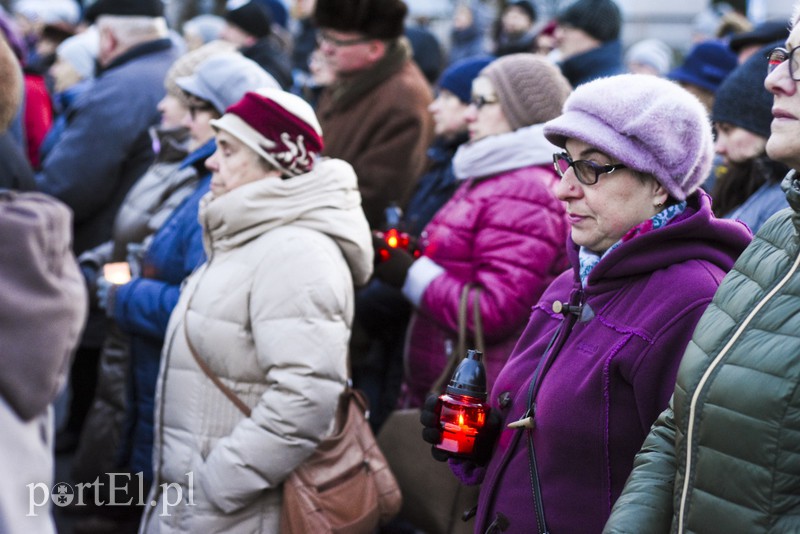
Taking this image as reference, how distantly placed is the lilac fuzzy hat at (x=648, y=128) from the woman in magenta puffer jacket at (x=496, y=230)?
52.7 inches

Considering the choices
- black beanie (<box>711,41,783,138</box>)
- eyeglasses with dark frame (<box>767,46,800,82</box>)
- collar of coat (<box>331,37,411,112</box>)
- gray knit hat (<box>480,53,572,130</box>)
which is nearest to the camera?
eyeglasses with dark frame (<box>767,46,800,82</box>)

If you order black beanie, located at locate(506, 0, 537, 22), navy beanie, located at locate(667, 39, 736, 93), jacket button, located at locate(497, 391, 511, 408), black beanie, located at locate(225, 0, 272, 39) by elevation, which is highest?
jacket button, located at locate(497, 391, 511, 408)

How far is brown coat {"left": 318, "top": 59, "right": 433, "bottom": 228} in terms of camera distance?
18.0 feet

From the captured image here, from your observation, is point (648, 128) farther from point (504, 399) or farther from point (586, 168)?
point (504, 399)

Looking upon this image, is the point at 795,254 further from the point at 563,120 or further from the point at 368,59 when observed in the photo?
the point at 368,59

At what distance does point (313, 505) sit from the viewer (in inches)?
141

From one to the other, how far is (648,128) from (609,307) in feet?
1.53

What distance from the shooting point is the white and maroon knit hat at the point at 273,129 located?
3928mm

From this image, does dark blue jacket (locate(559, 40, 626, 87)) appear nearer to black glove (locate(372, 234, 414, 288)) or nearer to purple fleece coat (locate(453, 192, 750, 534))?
black glove (locate(372, 234, 414, 288))

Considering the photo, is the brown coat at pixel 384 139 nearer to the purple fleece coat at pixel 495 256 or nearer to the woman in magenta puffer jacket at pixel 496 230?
the woman in magenta puffer jacket at pixel 496 230

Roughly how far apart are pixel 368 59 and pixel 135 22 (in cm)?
185

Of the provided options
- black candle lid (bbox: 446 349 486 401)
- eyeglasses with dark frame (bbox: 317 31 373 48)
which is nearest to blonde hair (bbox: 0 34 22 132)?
black candle lid (bbox: 446 349 486 401)

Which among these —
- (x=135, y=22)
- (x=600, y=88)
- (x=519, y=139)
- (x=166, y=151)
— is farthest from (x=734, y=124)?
(x=135, y=22)

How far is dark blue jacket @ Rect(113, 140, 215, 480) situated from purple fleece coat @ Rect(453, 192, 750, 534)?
2.00 m
